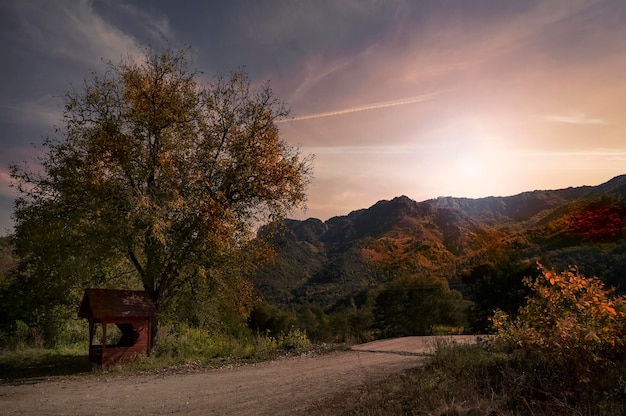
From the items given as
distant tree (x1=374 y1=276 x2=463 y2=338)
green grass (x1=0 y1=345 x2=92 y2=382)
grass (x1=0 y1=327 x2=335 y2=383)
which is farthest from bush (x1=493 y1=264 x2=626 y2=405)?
distant tree (x1=374 y1=276 x2=463 y2=338)

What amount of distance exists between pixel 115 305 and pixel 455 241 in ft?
145

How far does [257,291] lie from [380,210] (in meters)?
93.3

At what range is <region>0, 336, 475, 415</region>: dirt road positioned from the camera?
972 cm

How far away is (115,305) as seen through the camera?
16.4m

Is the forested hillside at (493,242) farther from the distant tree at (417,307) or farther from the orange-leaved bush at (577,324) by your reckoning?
the orange-leaved bush at (577,324)

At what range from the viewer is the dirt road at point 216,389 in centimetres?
972

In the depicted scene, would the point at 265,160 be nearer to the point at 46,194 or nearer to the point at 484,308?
the point at 46,194

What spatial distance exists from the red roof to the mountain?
6490 mm

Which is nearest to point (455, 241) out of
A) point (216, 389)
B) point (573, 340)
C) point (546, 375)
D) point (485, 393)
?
point (216, 389)

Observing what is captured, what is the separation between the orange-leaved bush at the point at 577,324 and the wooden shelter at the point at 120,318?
1386cm

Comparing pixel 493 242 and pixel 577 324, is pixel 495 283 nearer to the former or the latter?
pixel 493 242

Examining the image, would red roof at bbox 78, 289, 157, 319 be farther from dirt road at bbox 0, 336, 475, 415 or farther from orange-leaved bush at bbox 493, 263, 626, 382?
orange-leaved bush at bbox 493, 263, 626, 382

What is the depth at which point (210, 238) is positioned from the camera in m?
17.8

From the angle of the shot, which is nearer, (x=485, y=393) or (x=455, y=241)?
(x=485, y=393)
